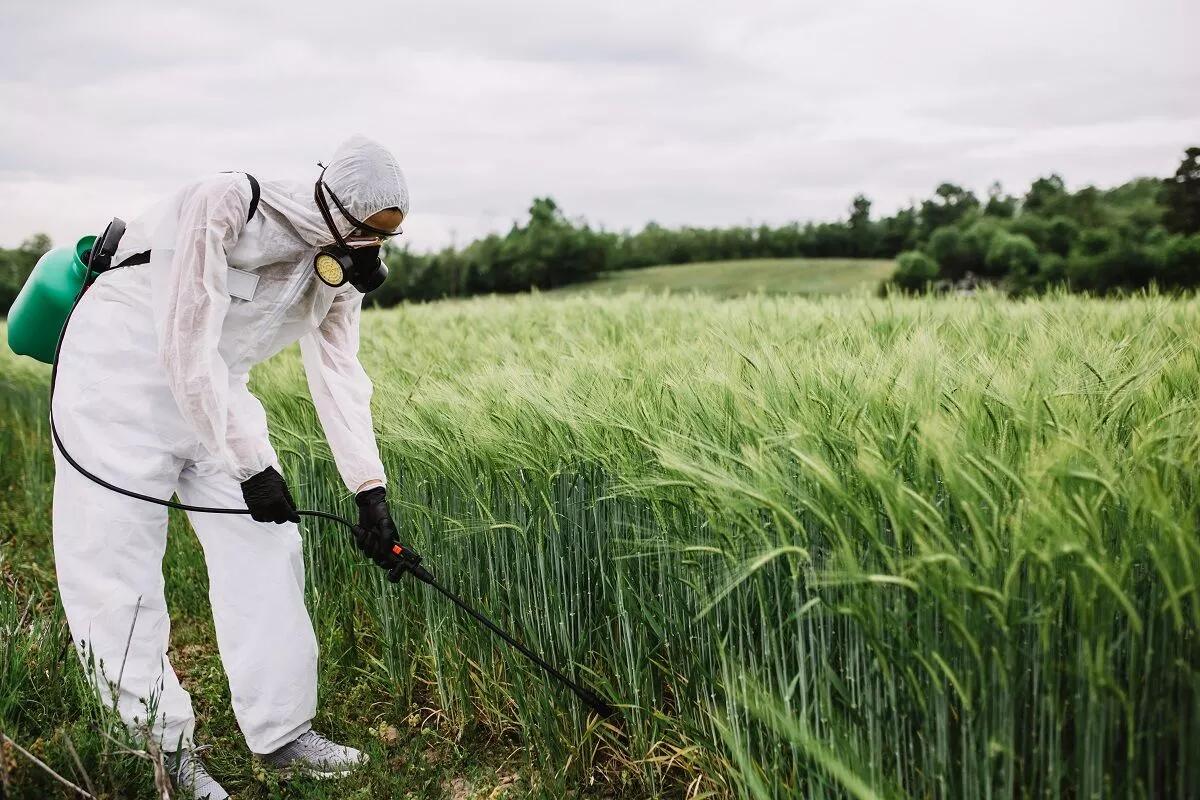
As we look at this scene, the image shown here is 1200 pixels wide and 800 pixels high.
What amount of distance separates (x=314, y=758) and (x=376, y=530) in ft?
2.28

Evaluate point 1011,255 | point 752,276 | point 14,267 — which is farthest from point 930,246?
point 14,267

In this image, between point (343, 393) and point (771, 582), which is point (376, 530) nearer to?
point (343, 393)

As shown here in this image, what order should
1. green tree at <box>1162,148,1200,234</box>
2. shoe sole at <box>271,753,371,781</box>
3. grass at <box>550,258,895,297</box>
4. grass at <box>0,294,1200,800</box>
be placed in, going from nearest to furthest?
1. grass at <box>0,294,1200,800</box>
2. shoe sole at <box>271,753,371,781</box>
3. green tree at <box>1162,148,1200,234</box>
4. grass at <box>550,258,895,297</box>

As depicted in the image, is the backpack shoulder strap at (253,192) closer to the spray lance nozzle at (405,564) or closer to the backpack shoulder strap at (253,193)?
the backpack shoulder strap at (253,193)

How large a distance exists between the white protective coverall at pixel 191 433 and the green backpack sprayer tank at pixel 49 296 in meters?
0.20

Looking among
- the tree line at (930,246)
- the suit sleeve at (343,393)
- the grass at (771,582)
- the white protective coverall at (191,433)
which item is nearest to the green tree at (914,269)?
the tree line at (930,246)

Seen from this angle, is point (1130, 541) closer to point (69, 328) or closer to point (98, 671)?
point (98, 671)

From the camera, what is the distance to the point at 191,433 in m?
2.35

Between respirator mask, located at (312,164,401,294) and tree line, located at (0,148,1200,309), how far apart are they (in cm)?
1839

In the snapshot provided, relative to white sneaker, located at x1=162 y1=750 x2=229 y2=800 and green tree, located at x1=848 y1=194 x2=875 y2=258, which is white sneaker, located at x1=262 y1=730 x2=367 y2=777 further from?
green tree, located at x1=848 y1=194 x2=875 y2=258

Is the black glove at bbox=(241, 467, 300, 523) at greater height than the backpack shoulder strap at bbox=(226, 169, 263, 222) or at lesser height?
lesser

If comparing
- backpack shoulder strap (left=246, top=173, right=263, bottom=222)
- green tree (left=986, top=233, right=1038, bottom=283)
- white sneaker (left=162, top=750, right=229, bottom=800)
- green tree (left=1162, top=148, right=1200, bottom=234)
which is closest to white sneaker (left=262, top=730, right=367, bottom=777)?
white sneaker (left=162, top=750, right=229, bottom=800)

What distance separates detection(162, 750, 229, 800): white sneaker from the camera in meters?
2.20

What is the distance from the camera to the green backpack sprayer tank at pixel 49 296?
250 cm
